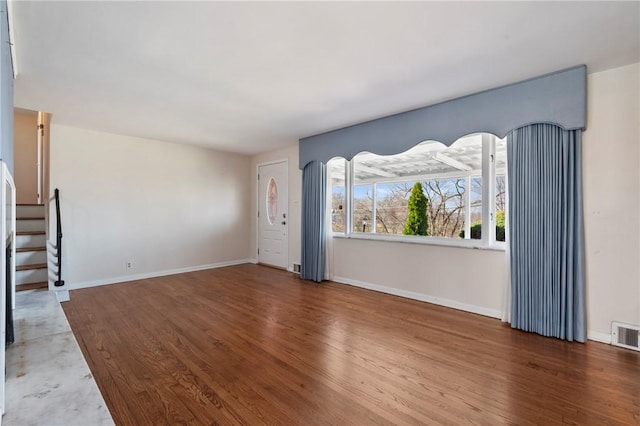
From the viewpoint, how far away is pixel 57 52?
7.67 ft

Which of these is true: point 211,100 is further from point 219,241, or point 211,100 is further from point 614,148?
point 614,148

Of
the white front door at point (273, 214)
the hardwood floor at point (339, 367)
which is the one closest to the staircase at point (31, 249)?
the hardwood floor at point (339, 367)

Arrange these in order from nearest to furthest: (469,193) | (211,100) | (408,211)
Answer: (211,100), (469,193), (408,211)

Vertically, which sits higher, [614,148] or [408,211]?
[614,148]

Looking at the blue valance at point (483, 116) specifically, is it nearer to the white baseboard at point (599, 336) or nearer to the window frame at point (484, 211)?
the window frame at point (484, 211)

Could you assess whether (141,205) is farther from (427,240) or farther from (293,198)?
(427,240)

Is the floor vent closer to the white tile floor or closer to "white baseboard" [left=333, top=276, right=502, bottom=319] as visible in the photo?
"white baseboard" [left=333, top=276, right=502, bottom=319]

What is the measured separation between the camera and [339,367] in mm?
2225

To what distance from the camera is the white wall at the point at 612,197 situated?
2521 mm

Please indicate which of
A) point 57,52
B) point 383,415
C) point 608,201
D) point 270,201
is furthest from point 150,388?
point 270,201

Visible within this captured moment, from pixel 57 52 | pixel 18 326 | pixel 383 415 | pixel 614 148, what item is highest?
pixel 57 52

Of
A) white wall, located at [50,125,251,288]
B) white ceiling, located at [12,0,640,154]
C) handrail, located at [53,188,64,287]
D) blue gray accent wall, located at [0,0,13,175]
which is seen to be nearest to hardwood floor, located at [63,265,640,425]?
handrail, located at [53,188,64,287]

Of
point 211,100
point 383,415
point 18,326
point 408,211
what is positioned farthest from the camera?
point 408,211

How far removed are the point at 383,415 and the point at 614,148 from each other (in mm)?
2911
